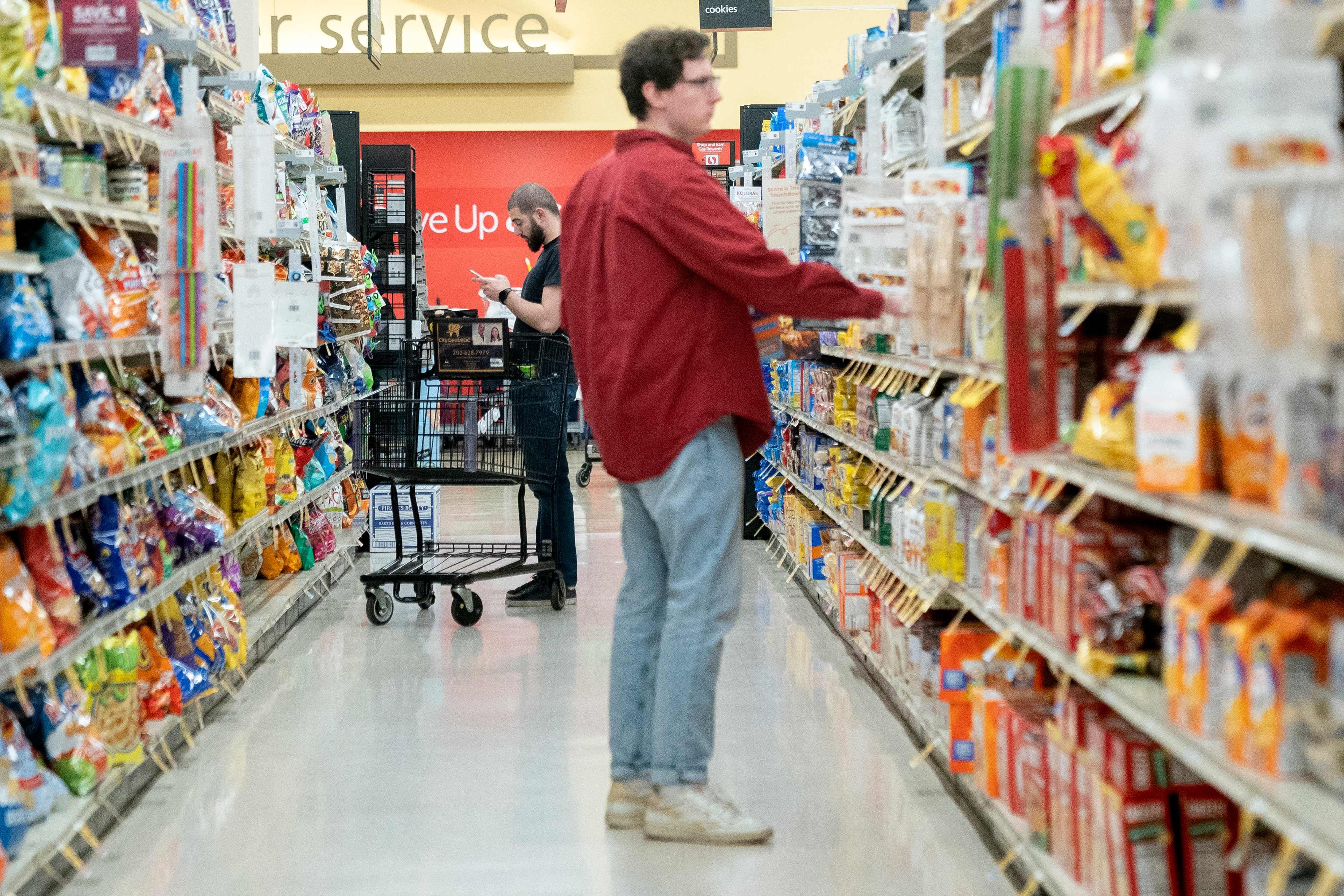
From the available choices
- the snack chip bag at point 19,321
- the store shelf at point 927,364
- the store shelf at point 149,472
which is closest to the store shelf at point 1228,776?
the store shelf at point 927,364

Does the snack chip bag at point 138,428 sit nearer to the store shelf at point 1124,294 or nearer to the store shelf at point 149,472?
the store shelf at point 149,472

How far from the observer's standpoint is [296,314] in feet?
13.7

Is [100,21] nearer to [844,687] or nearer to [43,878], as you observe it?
[43,878]

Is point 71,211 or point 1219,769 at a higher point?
point 71,211

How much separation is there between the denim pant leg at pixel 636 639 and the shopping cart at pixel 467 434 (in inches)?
88.5

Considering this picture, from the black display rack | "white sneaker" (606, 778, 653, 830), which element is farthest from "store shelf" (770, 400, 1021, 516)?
the black display rack

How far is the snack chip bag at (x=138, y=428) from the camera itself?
332cm

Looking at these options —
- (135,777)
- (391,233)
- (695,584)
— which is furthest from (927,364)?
(391,233)

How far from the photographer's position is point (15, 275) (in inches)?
104

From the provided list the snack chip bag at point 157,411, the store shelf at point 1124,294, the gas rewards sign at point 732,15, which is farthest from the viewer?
the gas rewards sign at point 732,15

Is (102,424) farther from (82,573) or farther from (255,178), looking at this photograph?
(255,178)

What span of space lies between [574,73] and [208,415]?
1090cm

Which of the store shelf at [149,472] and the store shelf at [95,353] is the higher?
the store shelf at [95,353]

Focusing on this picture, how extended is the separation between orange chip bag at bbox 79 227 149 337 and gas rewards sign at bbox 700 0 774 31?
6.02 m
